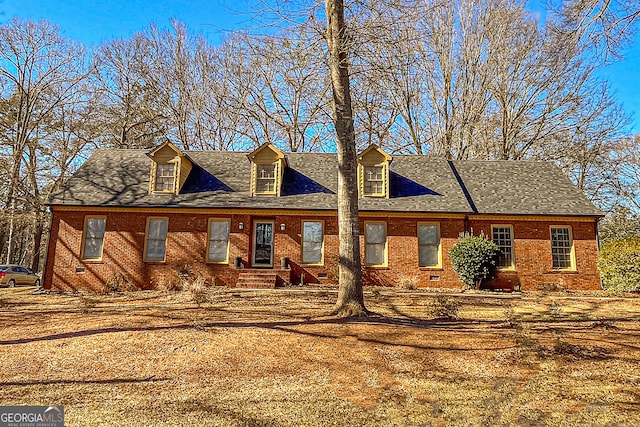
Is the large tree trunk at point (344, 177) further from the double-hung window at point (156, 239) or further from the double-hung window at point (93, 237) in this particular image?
the double-hung window at point (93, 237)

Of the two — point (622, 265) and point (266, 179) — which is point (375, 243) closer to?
point (266, 179)

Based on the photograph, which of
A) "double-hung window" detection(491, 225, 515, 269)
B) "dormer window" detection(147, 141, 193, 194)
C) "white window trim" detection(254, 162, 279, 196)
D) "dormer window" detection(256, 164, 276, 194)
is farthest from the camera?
"dormer window" detection(256, 164, 276, 194)

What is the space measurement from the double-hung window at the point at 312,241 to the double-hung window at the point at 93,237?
25.7 feet

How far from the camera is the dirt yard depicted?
13.1 ft

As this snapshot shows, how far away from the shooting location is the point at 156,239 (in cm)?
1497

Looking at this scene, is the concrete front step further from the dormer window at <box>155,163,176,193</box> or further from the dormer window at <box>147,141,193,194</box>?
the dormer window at <box>155,163,176,193</box>

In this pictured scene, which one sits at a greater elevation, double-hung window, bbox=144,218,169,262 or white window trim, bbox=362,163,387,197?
white window trim, bbox=362,163,387,197

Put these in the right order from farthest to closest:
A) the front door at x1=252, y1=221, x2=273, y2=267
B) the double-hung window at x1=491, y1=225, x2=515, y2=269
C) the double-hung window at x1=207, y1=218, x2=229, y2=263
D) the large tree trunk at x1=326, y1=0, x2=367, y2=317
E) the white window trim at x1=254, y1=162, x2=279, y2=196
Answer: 1. the white window trim at x1=254, y1=162, x2=279, y2=196
2. the front door at x1=252, y1=221, x2=273, y2=267
3. the double-hung window at x1=491, y1=225, x2=515, y2=269
4. the double-hung window at x1=207, y1=218, x2=229, y2=263
5. the large tree trunk at x1=326, y1=0, x2=367, y2=317

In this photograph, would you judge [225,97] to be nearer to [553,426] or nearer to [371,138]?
[371,138]

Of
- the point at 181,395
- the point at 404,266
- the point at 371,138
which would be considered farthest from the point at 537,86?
the point at 181,395

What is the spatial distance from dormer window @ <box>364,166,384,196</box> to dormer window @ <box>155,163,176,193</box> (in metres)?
7.94

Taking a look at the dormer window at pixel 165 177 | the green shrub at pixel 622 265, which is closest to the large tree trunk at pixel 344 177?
the dormer window at pixel 165 177

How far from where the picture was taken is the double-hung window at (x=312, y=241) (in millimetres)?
15090

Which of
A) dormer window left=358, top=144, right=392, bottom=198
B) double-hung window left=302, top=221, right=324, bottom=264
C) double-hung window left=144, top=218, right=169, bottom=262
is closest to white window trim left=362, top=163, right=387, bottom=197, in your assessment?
dormer window left=358, top=144, right=392, bottom=198
